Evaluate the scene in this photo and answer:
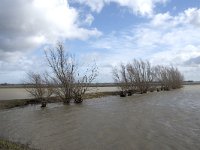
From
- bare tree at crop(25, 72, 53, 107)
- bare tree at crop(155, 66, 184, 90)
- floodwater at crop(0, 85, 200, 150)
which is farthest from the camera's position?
bare tree at crop(155, 66, 184, 90)

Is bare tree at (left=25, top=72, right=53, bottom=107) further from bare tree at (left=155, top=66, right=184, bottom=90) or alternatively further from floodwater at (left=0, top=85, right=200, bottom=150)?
bare tree at (left=155, top=66, right=184, bottom=90)

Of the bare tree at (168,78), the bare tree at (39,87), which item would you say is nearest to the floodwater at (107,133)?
the bare tree at (39,87)

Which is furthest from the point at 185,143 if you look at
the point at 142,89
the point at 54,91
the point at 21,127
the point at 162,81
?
the point at 162,81

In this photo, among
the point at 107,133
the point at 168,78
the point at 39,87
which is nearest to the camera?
the point at 107,133

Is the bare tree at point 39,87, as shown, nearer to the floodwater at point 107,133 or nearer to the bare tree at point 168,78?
the floodwater at point 107,133

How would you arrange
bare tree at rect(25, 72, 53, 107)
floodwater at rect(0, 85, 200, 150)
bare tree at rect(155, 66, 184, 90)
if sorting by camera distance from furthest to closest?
bare tree at rect(155, 66, 184, 90) → bare tree at rect(25, 72, 53, 107) → floodwater at rect(0, 85, 200, 150)

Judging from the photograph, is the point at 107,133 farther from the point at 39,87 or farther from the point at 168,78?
the point at 168,78

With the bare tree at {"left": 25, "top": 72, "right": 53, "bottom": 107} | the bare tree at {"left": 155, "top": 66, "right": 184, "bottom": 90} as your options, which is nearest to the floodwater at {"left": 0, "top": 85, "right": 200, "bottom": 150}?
the bare tree at {"left": 25, "top": 72, "right": 53, "bottom": 107}

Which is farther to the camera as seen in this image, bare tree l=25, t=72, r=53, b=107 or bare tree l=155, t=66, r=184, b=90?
bare tree l=155, t=66, r=184, b=90

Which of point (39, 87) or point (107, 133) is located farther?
point (39, 87)

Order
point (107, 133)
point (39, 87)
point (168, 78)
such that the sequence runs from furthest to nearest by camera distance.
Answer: point (168, 78)
point (39, 87)
point (107, 133)

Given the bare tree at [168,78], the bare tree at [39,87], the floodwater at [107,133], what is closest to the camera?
the floodwater at [107,133]

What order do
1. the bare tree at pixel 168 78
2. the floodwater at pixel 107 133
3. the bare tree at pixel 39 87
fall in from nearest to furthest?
1. the floodwater at pixel 107 133
2. the bare tree at pixel 39 87
3. the bare tree at pixel 168 78

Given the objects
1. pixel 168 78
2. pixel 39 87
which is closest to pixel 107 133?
pixel 39 87
